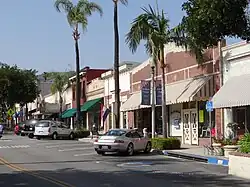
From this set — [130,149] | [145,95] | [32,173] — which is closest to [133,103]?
[145,95]

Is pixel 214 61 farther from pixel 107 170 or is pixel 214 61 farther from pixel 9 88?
pixel 9 88

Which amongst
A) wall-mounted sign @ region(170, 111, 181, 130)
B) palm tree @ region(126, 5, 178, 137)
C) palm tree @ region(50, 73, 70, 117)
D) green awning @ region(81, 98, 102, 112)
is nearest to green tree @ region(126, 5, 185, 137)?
palm tree @ region(126, 5, 178, 137)

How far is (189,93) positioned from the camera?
101 feet

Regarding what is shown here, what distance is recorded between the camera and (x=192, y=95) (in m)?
30.0

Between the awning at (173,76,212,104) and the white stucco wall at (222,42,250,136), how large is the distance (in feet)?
6.20

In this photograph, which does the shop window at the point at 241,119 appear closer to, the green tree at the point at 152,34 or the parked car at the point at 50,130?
the green tree at the point at 152,34

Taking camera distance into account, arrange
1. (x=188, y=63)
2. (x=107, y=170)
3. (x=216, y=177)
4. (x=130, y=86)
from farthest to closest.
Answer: (x=130, y=86)
(x=188, y=63)
(x=107, y=170)
(x=216, y=177)

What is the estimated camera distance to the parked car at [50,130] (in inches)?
1756

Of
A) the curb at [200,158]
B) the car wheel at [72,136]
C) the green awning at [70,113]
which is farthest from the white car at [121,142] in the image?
the green awning at [70,113]

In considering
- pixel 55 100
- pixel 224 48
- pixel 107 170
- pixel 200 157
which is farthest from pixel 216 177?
pixel 55 100

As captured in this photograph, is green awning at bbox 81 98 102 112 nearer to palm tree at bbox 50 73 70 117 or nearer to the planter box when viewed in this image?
palm tree at bbox 50 73 70 117

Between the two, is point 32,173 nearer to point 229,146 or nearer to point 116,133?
point 229,146

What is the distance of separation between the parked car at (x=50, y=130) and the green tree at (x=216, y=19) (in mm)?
31250

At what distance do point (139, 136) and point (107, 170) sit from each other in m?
8.93
